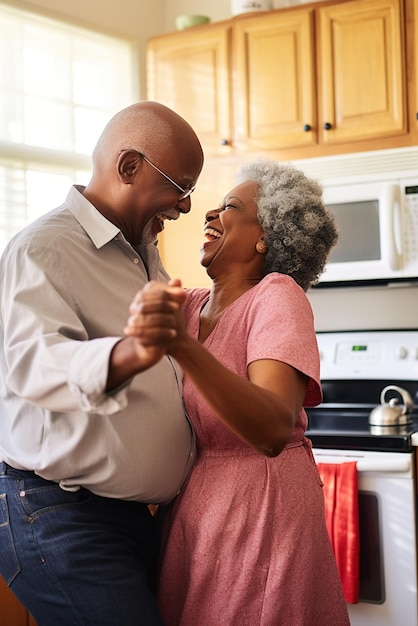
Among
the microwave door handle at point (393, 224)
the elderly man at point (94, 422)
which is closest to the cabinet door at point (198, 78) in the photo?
the microwave door handle at point (393, 224)

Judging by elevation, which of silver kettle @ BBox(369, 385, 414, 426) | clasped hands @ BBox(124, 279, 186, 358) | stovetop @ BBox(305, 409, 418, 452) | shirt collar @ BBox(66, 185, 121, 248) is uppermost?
shirt collar @ BBox(66, 185, 121, 248)

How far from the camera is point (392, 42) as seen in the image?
10.6 ft

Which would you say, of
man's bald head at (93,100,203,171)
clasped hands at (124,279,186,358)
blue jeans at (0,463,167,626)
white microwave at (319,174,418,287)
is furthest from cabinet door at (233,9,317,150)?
clasped hands at (124,279,186,358)

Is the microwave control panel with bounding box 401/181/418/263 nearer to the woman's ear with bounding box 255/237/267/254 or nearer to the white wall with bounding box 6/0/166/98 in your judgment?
the white wall with bounding box 6/0/166/98

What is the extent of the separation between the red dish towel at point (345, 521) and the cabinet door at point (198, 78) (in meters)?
1.51

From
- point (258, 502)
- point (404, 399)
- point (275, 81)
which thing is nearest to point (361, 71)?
point (275, 81)

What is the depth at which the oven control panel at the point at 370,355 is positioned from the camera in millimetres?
3361

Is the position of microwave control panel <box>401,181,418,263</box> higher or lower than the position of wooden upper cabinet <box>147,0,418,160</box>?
lower

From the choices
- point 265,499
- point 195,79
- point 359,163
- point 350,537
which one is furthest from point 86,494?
point 195,79

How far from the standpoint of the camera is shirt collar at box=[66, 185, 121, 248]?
1.48 m

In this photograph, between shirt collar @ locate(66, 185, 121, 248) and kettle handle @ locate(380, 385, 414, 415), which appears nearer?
shirt collar @ locate(66, 185, 121, 248)

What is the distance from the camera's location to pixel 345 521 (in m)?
2.75

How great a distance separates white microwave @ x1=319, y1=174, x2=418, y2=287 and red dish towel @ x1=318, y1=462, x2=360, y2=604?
79 centimetres

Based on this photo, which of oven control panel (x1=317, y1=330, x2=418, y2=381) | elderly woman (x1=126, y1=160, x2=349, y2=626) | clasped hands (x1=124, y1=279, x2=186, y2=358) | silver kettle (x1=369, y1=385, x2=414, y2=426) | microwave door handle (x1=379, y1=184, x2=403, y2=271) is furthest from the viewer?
oven control panel (x1=317, y1=330, x2=418, y2=381)
